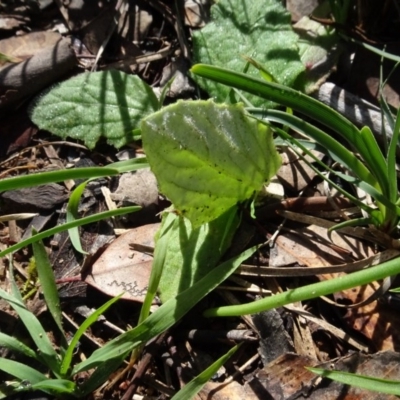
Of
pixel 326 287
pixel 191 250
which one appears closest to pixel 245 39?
pixel 191 250

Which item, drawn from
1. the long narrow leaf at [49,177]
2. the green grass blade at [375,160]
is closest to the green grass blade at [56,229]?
the long narrow leaf at [49,177]

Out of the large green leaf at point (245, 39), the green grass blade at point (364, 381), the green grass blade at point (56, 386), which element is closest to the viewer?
the green grass blade at point (364, 381)

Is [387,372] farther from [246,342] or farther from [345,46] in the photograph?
[345,46]

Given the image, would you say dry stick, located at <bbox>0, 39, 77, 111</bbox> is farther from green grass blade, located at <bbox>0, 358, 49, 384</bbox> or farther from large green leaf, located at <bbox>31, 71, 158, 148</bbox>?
green grass blade, located at <bbox>0, 358, 49, 384</bbox>

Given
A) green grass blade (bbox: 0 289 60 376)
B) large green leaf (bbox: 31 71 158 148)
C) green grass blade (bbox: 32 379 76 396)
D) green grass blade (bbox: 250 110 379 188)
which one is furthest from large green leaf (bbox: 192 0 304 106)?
green grass blade (bbox: 32 379 76 396)

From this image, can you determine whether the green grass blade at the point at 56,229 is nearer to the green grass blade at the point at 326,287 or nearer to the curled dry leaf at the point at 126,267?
the curled dry leaf at the point at 126,267

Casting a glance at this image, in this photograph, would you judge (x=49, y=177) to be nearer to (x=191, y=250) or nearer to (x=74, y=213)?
(x=74, y=213)
